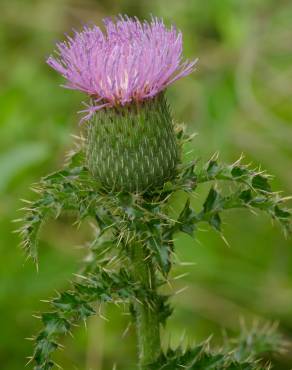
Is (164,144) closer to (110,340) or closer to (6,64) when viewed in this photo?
(110,340)

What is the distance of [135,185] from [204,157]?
2149 millimetres

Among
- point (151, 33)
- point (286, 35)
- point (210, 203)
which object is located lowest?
point (210, 203)

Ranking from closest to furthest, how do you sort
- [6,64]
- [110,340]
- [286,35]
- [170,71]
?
[170,71] → [110,340] → [286,35] → [6,64]

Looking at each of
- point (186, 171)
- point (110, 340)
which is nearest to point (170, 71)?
point (186, 171)

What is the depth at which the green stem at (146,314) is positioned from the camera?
274 cm

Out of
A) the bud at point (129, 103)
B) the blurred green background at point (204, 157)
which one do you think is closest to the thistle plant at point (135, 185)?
the bud at point (129, 103)

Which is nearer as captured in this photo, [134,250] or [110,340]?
[134,250]

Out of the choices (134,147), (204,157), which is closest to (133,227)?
(134,147)

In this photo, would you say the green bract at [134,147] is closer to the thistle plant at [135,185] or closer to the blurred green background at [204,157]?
the thistle plant at [135,185]

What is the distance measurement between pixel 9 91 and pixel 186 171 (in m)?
3.14

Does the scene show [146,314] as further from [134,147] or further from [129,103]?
→ [129,103]

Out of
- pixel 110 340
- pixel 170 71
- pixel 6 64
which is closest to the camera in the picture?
pixel 170 71

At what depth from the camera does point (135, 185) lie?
8.72 feet

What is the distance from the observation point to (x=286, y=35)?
5934 mm
